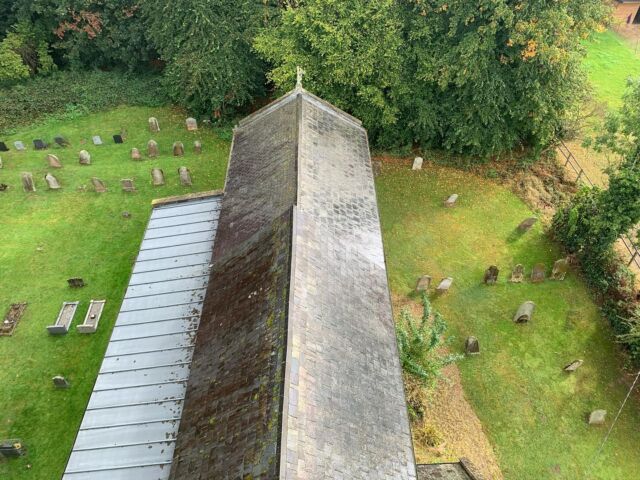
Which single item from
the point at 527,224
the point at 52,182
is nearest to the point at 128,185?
the point at 52,182

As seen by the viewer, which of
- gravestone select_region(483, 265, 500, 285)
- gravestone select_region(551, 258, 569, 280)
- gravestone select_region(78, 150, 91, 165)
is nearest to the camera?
gravestone select_region(483, 265, 500, 285)

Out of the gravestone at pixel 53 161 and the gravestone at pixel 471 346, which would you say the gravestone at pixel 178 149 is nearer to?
the gravestone at pixel 53 161

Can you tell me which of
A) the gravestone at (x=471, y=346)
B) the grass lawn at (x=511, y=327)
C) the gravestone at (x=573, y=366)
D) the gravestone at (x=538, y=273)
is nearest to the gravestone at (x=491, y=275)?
the grass lawn at (x=511, y=327)

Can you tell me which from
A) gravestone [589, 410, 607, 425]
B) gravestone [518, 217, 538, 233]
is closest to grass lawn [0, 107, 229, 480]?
gravestone [518, 217, 538, 233]

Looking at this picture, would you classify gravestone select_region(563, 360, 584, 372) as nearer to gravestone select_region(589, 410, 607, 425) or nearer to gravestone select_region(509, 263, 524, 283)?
gravestone select_region(589, 410, 607, 425)

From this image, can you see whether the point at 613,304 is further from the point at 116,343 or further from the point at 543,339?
the point at 116,343

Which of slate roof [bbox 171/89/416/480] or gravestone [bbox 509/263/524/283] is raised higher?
slate roof [bbox 171/89/416/480]

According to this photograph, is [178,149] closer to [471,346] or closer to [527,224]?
[471,346]
